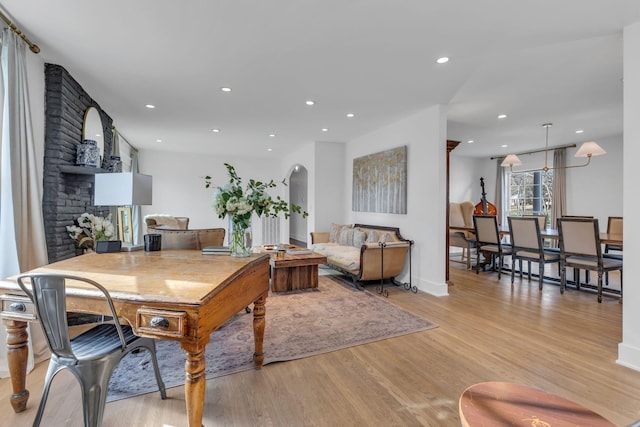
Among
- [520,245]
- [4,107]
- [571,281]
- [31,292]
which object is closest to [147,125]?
[4,107]

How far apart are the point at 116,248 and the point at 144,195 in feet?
1.90

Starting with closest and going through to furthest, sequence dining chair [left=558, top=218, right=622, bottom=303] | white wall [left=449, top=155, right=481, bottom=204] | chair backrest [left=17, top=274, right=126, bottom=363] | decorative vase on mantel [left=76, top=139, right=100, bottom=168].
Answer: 1. chair backrest [left=17, top=274, right=126, bottom=363]
2. decorative vase on mantel [left=76, top=139, right=100, bottom=168]
3. dining chair [left=558, top=218, right=622, bottom=303]
4. white wall [left=449, top=155, right=481, bottom=204]

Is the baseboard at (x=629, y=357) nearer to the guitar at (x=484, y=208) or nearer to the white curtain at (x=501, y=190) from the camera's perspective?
the guitar at (x=484, y=208)

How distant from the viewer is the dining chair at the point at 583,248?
3.84m

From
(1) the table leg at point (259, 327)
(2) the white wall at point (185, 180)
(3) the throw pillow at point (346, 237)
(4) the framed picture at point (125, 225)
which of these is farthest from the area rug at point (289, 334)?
(2) the white wall at point (185, 180)

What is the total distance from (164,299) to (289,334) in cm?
178

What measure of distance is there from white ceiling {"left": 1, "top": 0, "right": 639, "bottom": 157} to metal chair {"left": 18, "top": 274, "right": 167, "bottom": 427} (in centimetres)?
187

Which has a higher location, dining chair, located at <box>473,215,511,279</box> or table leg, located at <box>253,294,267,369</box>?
dining chair, located at <box>473,215,511,279</box>

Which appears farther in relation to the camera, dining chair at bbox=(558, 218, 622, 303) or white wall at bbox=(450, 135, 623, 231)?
white wall at bbox=(450, 135, 623, 231)

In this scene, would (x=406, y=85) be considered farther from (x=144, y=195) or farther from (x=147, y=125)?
(x=147, y=125)

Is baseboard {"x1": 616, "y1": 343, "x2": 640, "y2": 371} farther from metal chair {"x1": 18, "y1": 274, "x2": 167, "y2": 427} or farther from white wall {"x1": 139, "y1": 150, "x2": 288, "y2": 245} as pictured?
white wall {"x1": 139, "y1": 150, "x2": 288, "y2": 245}

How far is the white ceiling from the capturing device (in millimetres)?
2137

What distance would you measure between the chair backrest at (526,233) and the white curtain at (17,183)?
5.80 meters

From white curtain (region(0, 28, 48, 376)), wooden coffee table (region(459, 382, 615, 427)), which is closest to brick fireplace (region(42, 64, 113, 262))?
white curtain (region(0, 28, 48, 376))
